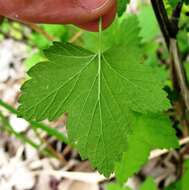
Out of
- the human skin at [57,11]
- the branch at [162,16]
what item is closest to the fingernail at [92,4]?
the human skin at [57,11]

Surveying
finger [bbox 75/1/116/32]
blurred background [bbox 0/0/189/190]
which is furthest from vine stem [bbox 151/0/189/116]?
blurred background [bbox 0/0/189/190]

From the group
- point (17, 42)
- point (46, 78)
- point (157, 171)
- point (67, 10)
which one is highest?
point (67, 10)

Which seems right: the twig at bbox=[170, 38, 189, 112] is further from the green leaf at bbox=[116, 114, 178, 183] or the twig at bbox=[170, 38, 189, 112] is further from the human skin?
the human skin

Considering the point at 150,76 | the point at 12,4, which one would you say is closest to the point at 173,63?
the point at 150,76

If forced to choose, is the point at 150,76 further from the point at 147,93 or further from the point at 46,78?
the point at 46,78

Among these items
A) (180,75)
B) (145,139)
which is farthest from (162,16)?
(145,139)
